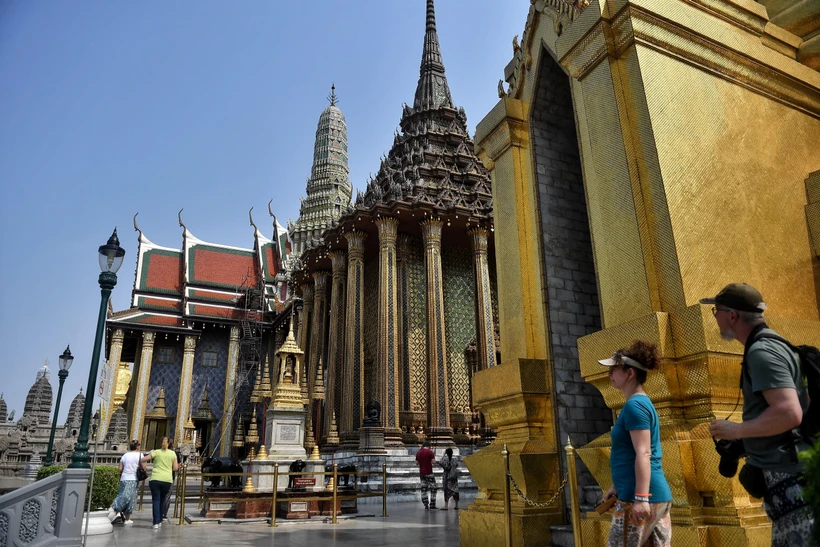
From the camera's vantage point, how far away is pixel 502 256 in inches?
223

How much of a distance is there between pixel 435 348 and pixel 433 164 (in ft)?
21.6

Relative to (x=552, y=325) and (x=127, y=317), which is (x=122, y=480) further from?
(x=127, y=317)

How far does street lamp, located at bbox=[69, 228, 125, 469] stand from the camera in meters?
5.85

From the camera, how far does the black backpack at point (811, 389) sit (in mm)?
1692

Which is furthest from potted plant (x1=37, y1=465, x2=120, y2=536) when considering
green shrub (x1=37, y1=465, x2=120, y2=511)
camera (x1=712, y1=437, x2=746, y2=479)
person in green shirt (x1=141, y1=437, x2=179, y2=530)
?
camera (x1=712, y1=437, x2=746, y2=479)

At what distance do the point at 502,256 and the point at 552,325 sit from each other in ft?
2.82

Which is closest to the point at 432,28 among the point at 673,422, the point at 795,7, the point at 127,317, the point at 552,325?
the point at 127,317

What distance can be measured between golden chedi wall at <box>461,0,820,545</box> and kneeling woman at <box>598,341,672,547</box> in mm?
910

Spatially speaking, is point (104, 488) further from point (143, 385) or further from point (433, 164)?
point (143, 385)

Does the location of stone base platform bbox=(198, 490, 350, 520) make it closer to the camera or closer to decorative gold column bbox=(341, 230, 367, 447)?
decorative gold column bbox=(341, 230, 367, 447)

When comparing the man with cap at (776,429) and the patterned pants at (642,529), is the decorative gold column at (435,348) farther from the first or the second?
the man with cap at (776,429)

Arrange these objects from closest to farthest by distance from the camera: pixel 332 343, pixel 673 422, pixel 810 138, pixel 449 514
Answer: pixel 673 422 < pixel 810 138 < pixel 449 514 < pixel 332 343

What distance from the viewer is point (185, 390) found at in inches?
1019

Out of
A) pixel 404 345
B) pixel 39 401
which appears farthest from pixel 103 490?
pixel 39 401
